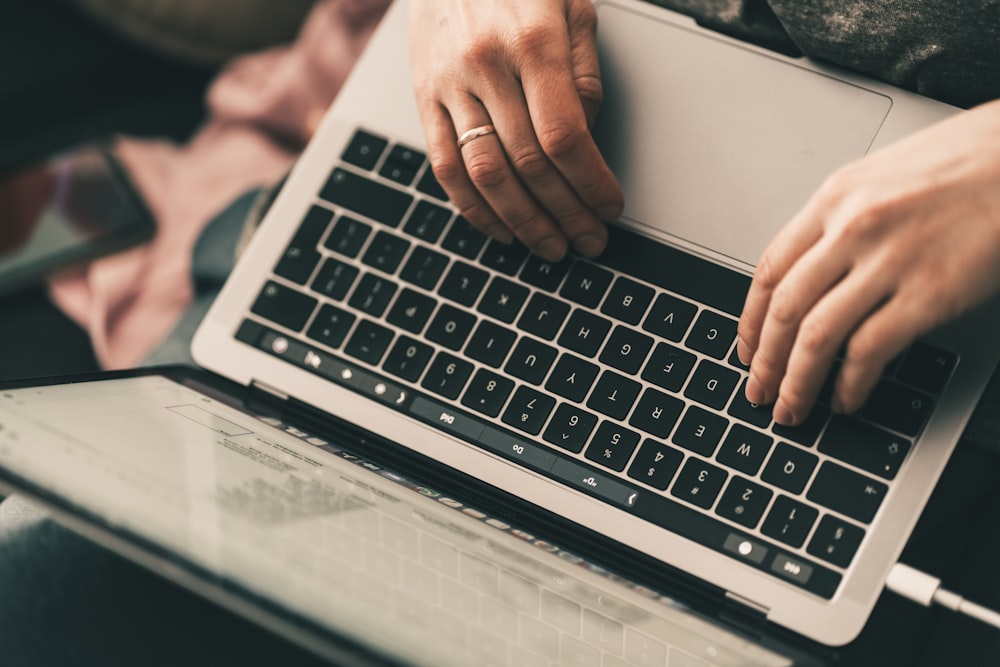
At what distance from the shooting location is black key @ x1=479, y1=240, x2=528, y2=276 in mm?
673

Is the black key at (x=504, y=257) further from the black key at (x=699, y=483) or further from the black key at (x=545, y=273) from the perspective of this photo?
the black key at (x=699, y=483)

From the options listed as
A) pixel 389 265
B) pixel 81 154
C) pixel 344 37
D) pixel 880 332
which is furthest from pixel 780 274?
pixel 81 154

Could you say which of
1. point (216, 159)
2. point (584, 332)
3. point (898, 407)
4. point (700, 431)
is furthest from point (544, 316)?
point (216, 159)

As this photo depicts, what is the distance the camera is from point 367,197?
0.71m

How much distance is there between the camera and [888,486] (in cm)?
58

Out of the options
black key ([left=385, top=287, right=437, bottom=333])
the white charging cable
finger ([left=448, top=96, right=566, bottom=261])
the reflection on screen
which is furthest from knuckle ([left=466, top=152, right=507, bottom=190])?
the white charging cable

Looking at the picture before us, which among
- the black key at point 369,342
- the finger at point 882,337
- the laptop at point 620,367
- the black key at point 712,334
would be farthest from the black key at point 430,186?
the finger at point 882,337

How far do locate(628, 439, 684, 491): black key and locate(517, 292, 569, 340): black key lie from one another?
0.34 feet

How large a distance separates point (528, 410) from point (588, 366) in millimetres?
50

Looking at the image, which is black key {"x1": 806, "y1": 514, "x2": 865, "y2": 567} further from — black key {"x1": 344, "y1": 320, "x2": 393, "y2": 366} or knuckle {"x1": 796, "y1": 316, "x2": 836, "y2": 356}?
black key {"x1": 344, "y1": 320, "x2": 393, "y2": 366}

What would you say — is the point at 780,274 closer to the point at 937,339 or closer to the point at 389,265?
the point at 937,339

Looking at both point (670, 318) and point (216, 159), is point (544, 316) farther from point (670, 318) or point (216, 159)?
point (216, 159)

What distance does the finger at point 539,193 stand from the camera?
2.02 ft

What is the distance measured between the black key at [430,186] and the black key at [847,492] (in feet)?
1.07
